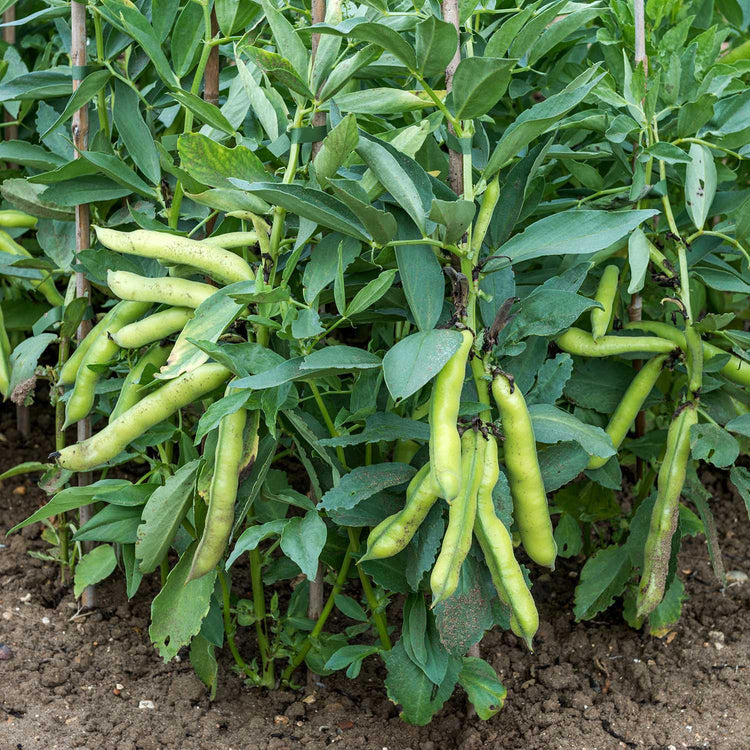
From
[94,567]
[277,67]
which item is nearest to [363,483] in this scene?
[277,67]

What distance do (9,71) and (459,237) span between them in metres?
1.16

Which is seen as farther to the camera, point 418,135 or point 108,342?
point 108,342

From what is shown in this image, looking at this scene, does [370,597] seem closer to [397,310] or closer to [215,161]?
[397,310]

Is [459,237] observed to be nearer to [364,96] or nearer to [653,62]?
[364,96]

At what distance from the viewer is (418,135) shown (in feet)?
3.61

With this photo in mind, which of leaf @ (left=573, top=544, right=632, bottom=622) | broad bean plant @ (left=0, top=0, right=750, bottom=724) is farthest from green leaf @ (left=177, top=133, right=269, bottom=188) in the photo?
leaf @ (left=573, top=544, right=632, bottom=622)

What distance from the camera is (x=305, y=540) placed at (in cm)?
112

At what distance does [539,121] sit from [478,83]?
8 centimetres

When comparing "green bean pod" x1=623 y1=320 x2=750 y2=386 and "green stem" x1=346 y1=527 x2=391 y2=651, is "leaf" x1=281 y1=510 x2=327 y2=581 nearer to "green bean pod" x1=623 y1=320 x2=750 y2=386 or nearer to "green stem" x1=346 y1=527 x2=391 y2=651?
"green stem" x1=346 y1=527 x2=391 y2=651

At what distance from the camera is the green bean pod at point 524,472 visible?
1014 mm

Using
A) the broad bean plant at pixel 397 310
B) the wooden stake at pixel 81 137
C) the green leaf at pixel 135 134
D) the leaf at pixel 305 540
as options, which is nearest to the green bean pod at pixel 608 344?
the broad bean plant at pixel 397 310

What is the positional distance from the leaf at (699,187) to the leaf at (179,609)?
87 cm

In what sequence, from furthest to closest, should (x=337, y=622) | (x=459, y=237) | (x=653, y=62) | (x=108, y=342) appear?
(x=337, y=622) → (x=653, y=62) → (x=108, y=342) → (x=459, y=237)

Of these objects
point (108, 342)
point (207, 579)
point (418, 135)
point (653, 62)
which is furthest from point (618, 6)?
point (207, 579)
